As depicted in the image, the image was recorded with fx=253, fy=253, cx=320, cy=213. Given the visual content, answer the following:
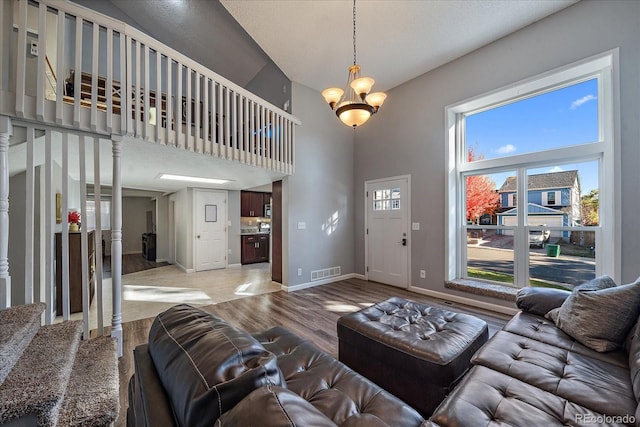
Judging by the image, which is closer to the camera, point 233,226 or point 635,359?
point 635,359

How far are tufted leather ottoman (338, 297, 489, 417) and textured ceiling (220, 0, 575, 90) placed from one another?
11.8 feet

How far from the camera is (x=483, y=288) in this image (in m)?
3.61

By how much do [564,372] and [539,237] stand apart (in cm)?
277

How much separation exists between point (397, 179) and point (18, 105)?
4.74m

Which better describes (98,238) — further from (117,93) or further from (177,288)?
(177,288)

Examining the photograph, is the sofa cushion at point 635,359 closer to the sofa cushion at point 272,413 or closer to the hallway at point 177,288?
the sofa cushion at point 272,413

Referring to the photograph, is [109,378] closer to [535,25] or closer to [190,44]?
[535,25]

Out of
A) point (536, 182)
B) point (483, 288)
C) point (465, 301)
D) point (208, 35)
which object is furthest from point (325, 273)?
point (208, 35)

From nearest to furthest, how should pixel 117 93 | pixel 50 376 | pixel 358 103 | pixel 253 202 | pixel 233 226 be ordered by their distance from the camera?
1. pixel 50 376
2. pixel 358 103
3. pixel 117 93
4. pixel 233 226
5. pixel 253 202

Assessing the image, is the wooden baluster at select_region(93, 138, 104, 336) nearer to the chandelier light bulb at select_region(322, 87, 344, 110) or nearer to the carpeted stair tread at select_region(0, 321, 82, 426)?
the carpeted stair tread at select_region(0, 321, 82, 426)

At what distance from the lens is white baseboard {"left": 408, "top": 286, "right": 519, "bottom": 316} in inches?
134

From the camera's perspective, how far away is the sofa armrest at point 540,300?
2018mm

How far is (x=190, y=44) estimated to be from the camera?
5.55 meters

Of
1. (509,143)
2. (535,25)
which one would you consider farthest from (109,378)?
(535,25)
